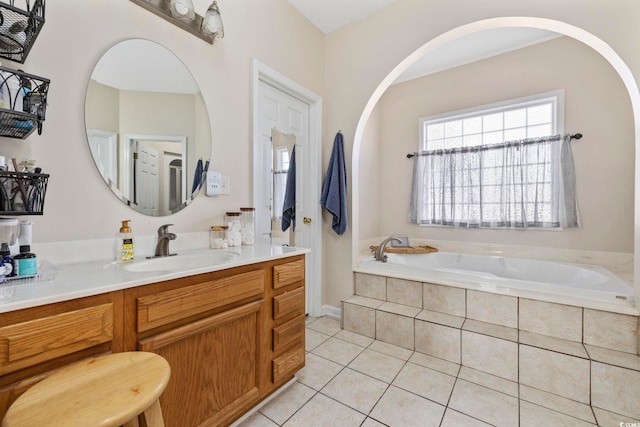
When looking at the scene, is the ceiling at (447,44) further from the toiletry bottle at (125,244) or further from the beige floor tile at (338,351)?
the beige floor tile at (338,351)

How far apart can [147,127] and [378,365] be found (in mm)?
2057

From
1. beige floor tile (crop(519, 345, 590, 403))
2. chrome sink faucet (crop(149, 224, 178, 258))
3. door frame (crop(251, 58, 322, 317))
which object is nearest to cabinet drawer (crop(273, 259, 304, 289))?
chrome sink faucet (crop(149, 224, 178, 258))

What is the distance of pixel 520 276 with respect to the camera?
270cm

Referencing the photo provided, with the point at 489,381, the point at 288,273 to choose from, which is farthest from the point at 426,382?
the point at 288,273

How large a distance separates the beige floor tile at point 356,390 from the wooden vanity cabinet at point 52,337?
119 cm

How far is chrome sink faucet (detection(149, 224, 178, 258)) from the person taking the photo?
140 cm

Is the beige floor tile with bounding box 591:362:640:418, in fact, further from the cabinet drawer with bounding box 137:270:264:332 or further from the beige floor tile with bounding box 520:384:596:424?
the cabinet drawer with bounding box 137:270:264:332

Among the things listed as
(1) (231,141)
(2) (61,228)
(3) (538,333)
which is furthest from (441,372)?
(2) (61,228)

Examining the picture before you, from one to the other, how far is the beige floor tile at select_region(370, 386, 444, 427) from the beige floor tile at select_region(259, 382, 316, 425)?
0.39 meters

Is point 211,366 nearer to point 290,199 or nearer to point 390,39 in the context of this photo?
point 290,199

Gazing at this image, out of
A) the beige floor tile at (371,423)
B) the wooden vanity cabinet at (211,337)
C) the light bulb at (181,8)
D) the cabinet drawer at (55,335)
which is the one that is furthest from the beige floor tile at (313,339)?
the light bulb at (181,8)

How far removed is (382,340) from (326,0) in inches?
113

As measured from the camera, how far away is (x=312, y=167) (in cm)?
267

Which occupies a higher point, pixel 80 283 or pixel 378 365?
pixel 80 283
